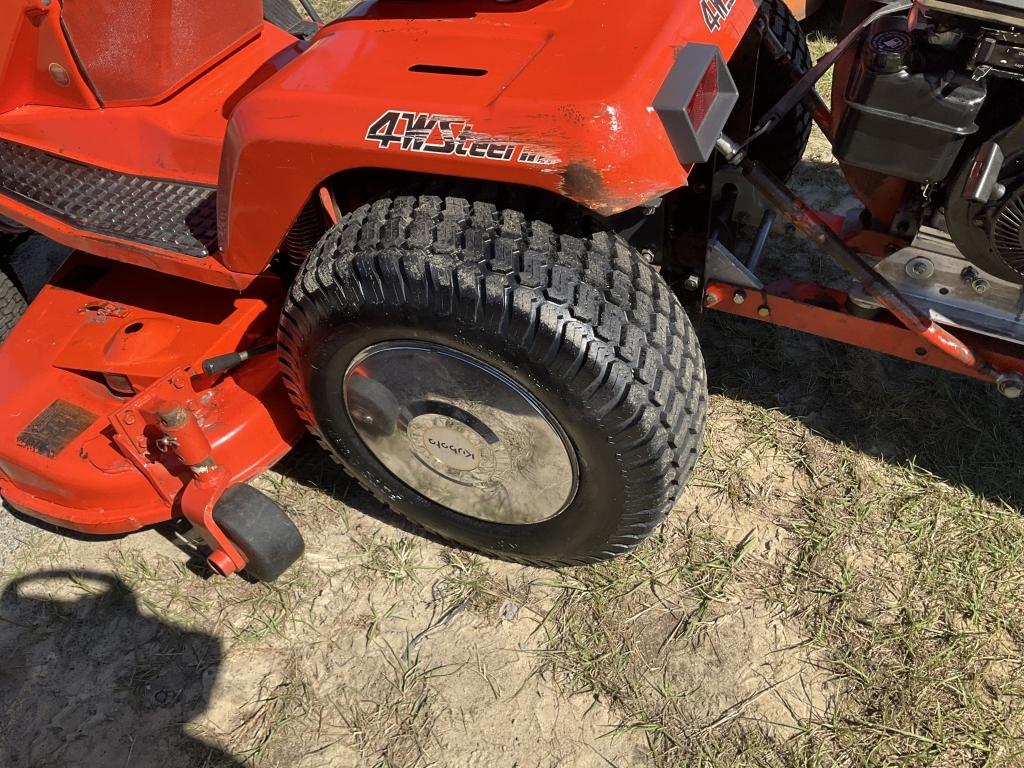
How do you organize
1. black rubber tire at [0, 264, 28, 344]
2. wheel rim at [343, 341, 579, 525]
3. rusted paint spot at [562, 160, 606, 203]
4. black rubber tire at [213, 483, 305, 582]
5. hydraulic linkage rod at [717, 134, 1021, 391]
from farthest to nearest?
1. black rubber tire at [0, 264, 28, 344]
2. black rubber tire at [213, 483, 305, 582]
3. hydraulic linkage rod at [717, 134, 1021, 391]
4. wheel rim at [343, 341, 579, 525]
5. rusted paint spot at [562, 160, 606, 203]

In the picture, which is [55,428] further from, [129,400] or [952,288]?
[952,288]

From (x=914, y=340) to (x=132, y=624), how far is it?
1.98m

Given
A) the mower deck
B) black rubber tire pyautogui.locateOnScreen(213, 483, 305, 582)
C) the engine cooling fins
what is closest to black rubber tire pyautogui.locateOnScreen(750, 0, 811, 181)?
the engine cooling fins

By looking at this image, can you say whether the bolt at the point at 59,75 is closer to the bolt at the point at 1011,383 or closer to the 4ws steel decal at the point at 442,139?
the 4ws steel decal at the point at 442,139

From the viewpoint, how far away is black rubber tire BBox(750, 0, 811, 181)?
2.21m

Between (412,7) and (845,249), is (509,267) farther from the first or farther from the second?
(845,249)

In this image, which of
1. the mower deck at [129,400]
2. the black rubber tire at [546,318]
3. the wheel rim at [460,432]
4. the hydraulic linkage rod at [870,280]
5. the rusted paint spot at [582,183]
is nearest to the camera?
the rusted paint spot at [582,183]

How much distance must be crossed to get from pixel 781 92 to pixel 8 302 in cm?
240

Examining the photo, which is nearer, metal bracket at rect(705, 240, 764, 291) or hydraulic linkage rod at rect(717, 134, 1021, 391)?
hydraulic linkage rod at rect(717, 134, 1021, 391)

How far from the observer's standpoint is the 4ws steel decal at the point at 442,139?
1413 millimetres

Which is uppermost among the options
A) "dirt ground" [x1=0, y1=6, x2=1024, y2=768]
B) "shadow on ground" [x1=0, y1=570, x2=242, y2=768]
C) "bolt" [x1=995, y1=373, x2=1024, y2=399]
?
"bolt" [x1=995, y1=373, x2=1024, y2=399]

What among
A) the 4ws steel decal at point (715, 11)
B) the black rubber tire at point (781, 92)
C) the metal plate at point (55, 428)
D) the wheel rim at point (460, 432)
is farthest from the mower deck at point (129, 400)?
the black rubber tire at point (781, 92)

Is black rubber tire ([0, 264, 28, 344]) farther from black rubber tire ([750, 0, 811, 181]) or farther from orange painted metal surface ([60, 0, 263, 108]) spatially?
black rubber tire ([750, 0, 811, 181])

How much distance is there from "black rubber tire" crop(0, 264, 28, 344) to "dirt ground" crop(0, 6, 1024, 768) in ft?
2.46
